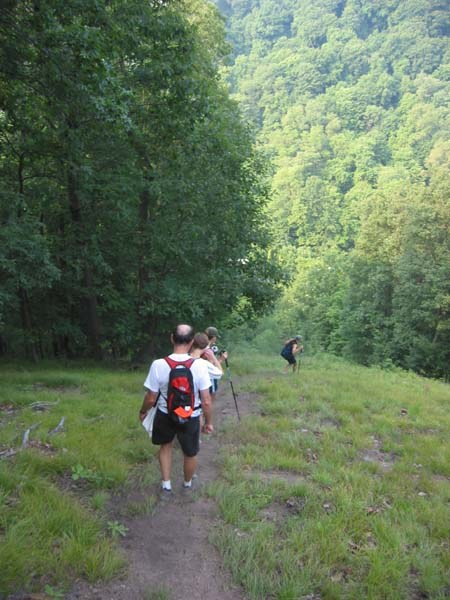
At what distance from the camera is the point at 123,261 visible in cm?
1462

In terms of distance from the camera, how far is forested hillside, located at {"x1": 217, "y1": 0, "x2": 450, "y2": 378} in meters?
30.4

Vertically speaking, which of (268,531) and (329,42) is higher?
(329,42)

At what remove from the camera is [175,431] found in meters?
5.12

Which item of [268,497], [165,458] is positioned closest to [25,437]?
[165,458]

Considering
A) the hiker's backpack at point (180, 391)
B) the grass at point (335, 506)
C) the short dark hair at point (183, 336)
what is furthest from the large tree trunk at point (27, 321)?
the hiker's backpack at point (180, 391)

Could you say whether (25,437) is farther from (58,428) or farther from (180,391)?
(180,391)

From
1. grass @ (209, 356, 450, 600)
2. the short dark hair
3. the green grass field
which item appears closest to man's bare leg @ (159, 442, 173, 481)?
the green grass field

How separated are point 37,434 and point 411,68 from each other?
6830 inches

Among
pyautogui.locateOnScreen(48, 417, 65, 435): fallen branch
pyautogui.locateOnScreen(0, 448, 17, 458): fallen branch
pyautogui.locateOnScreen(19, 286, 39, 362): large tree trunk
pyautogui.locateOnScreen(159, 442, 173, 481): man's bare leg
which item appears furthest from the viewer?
pyautogui.locateOnScreen(19, 286, 39, 362): large tree trunk

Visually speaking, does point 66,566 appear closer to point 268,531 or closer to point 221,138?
point 268,531

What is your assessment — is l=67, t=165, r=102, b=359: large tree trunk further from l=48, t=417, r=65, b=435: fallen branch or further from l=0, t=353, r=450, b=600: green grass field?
l=48, t=417, r=65, b=435: fallen branch

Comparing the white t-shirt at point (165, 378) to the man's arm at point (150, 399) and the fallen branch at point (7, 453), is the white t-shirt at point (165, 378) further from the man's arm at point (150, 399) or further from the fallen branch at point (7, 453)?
the fallen branch at point (7, 453)

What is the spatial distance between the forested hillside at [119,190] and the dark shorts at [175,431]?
497 cm

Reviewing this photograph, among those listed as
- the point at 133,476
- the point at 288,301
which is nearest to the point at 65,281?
the point at 133,476
